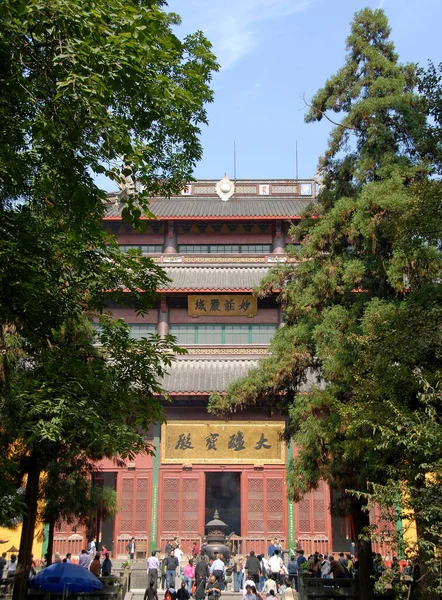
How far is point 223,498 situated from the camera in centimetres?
3441

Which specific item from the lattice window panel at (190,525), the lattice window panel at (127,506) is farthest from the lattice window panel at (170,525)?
the lattice window panel at (127,506)

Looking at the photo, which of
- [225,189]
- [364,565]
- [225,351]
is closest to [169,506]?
[225,351]

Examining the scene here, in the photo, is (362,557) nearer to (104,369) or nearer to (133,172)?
(104,369)

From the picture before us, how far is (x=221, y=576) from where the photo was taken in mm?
17031

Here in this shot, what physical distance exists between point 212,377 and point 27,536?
42.8 ft

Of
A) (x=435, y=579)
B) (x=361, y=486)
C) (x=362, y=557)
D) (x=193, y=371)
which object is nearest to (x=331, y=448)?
(x=361, y=486)

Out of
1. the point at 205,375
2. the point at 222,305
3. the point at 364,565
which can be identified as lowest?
the point at 364,565

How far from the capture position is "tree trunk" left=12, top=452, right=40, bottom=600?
12.4m

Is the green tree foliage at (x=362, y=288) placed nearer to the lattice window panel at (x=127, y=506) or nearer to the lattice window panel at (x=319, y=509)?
the lattice window panel at (x=319, y=509)

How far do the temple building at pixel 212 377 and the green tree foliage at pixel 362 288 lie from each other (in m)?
8.47

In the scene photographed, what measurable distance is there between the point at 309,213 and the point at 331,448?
5525mm

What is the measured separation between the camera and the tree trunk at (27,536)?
12445 millimetres

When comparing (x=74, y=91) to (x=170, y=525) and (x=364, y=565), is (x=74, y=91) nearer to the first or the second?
(x=364, y=565)

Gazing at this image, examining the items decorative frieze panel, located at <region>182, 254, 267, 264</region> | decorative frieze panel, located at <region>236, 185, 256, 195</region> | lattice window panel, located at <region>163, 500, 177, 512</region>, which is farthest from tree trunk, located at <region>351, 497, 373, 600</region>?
decorative frieze panel, located at <region>236, 185, 256, 195</region>
